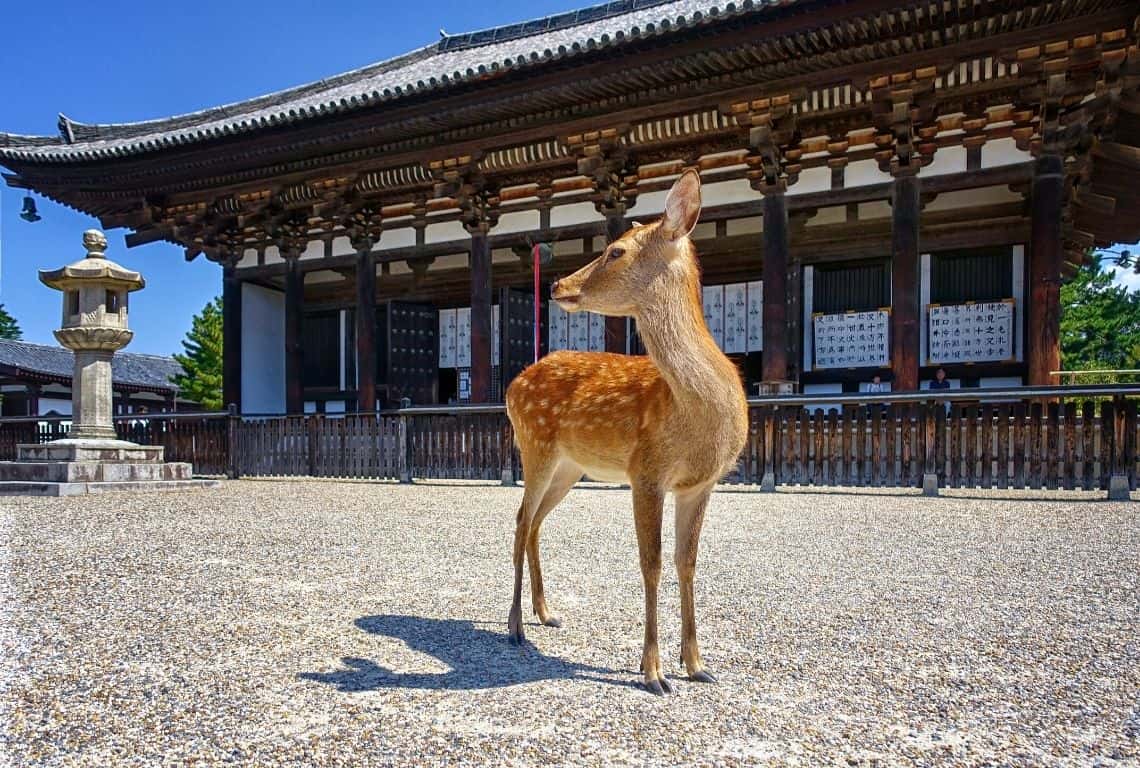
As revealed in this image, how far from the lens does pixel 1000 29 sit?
23.8 feet

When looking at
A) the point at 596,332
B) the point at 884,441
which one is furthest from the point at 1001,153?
the point at 596,332

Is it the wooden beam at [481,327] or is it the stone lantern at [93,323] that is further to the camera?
the wooden beam at [481,327]

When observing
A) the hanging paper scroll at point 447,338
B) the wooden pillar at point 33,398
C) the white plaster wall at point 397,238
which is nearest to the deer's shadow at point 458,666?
the white plaster wall at point 397,238

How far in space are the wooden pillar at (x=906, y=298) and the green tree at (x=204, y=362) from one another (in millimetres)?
36353

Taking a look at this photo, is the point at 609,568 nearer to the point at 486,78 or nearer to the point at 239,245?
the point at 486,78

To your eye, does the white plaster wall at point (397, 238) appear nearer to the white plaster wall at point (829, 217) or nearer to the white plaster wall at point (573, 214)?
the white plaster wall at point (573, 214)

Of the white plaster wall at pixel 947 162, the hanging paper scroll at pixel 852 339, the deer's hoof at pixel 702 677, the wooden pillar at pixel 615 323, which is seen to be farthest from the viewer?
the hanging paper scroll at pixel 852 339

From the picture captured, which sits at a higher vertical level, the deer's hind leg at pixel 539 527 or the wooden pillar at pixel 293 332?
the wooden pillar at pixel 293 332

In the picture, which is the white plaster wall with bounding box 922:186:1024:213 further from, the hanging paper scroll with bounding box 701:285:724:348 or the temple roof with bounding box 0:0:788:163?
the temple roof with bounding box 0:0:788:163

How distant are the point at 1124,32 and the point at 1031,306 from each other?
3.04 metres

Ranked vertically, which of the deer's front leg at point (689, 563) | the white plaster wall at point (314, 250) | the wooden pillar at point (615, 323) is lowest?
the deer's front leg at point (689, 563)

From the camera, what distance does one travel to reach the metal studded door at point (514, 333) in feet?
43.5

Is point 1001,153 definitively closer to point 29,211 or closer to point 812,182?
point 812,182

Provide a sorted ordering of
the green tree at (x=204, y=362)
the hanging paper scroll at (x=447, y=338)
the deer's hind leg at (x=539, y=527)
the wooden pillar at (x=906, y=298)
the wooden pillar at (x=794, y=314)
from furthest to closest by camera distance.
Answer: the green tree at (x=204, y=362)
the hanging paper scroll at (x=447, y=338)
the wooden pillar at (x=794, y=314)
the wooden pillar at (x=906, y=298)
the deer's hind leg at (x=539, y=527)
